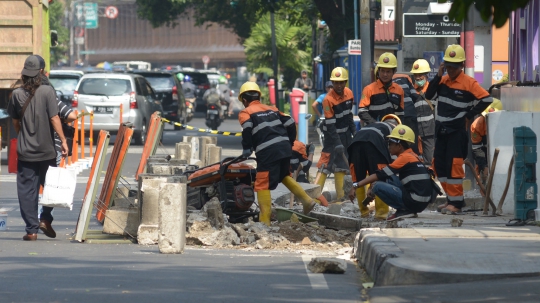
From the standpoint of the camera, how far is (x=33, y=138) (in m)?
10.6

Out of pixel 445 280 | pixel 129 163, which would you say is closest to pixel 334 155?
pixel 445 280

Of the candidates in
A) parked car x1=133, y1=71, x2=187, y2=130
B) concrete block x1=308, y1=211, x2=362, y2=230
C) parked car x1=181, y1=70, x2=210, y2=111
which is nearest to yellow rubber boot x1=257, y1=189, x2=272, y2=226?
concrete block x1=308, y1=211, x2=362, y2=230

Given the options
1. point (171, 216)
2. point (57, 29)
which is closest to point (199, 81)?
point (171, 216)

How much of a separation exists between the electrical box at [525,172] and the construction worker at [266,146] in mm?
2219

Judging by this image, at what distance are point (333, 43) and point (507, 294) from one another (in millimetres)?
26504

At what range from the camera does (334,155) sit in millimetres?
14148

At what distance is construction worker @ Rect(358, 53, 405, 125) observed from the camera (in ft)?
41.6

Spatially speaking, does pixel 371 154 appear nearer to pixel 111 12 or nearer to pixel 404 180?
pixel 404 180

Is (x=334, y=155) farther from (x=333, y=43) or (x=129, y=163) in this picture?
(x=333, y=43)

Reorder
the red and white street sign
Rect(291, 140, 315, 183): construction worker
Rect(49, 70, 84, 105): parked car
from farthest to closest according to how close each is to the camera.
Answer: the red and white street sign < Rect(49, 70, 84, 105): parked car < Rect(291, 140, 315, 183): construction worker

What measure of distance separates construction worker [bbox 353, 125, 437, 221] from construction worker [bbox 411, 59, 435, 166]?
3.60m

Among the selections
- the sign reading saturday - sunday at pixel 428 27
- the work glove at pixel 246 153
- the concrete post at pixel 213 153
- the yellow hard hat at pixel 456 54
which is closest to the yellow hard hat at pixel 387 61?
the yellow hard hat at pixel 456 54

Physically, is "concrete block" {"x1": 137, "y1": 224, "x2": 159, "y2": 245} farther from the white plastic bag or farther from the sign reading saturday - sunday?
the sign reading saturday - sunday

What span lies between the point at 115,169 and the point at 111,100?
49.8 ft
